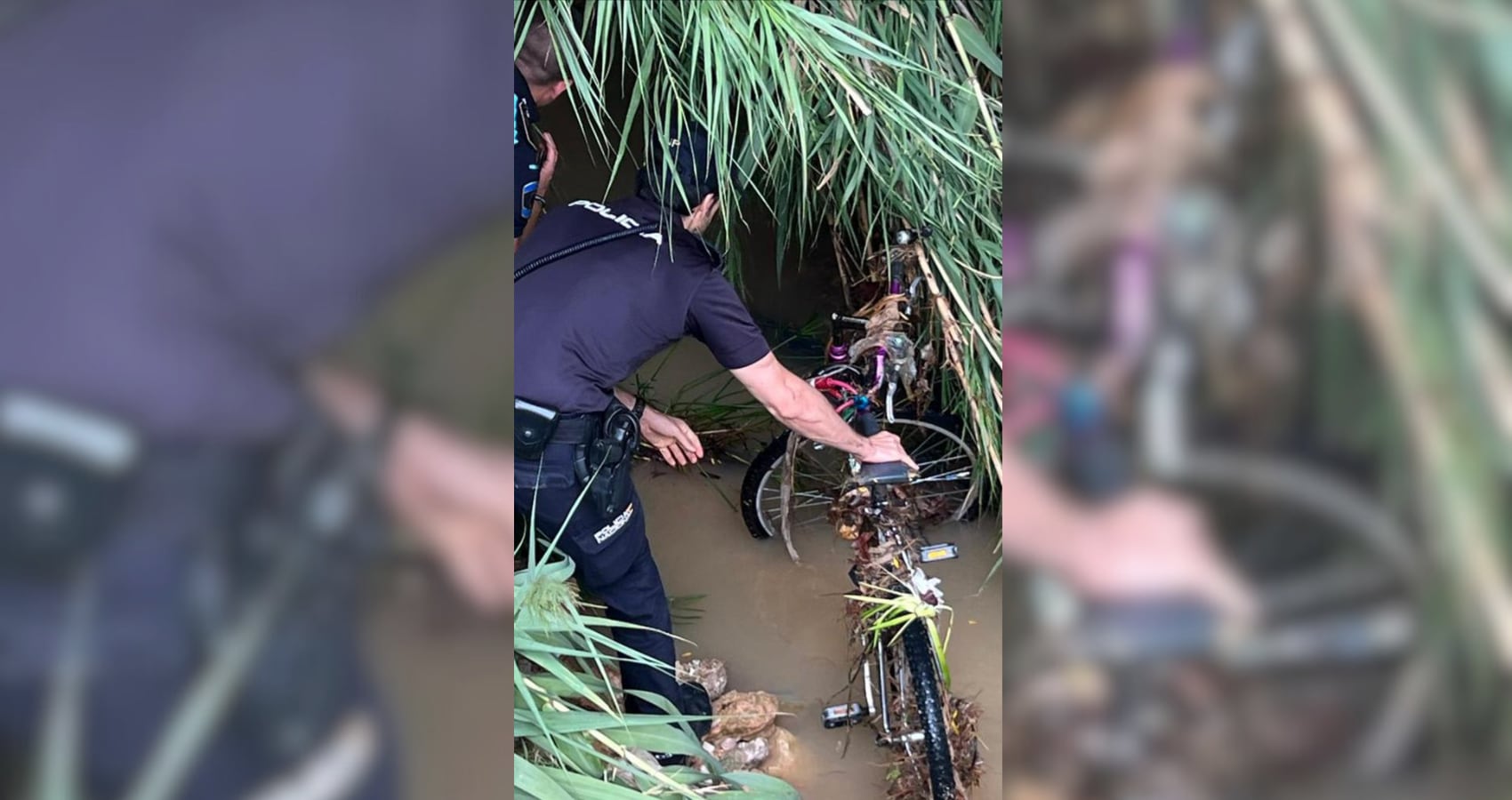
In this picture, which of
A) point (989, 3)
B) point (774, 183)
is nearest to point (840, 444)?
point (774, 183)

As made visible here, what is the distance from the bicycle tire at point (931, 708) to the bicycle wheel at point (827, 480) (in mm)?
648

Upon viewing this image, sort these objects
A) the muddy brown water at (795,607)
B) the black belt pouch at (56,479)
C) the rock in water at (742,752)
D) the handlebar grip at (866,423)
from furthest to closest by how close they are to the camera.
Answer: the muddy brown water at (795,607) → the rock in water at (742,752) → the handlebar grip at (866,423) → the black belt pouch at (56,479)

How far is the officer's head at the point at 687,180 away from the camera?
1862 millimetres

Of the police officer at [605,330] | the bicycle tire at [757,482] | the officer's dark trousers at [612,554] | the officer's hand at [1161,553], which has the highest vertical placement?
the officer's hand at [1161,553]

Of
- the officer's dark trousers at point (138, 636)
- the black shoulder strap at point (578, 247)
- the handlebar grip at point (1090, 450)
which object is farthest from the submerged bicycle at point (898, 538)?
the officer's dark trousers at point (138, 636)

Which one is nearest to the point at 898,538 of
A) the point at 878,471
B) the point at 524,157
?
the point at 878,471

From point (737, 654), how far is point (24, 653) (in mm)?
2493

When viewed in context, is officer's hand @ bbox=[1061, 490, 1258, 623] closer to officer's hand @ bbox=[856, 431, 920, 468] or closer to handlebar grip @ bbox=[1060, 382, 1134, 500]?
handlebar grip @ bbox=[1060, 382, 1134, 500]

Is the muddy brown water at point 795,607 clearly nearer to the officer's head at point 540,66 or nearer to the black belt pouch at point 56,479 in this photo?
the officer's head at point 540,66

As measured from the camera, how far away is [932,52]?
6.16 feet

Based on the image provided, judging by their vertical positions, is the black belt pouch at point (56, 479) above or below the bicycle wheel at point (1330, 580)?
above

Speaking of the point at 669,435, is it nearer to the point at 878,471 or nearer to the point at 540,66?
the point at 878,471

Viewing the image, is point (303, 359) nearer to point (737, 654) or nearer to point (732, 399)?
point (737, 654)

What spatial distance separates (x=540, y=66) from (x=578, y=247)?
365 mm
